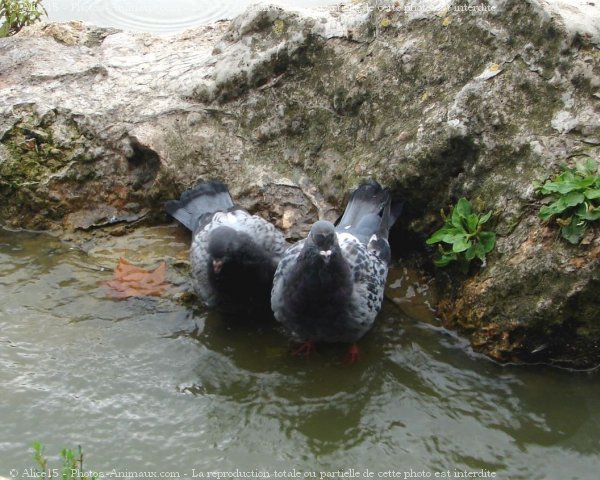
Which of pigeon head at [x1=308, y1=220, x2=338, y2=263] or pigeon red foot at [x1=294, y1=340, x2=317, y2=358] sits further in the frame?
pigeon red foot at [x1=294, y1=340, x2=317, y2=358]

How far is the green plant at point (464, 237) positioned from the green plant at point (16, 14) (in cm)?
418

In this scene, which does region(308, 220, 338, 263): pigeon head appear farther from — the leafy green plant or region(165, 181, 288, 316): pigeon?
the leafy green plant

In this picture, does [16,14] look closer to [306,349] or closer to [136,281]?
[136,281]

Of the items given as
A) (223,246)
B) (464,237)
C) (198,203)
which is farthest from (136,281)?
(464,237)

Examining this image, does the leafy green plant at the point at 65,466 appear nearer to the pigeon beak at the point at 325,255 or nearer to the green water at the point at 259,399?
the green water at the point at 259,399

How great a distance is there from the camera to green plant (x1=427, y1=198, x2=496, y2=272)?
4.73 metres

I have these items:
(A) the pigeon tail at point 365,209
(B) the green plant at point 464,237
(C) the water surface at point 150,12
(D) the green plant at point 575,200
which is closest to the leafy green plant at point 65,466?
(A) the pigeon tail at point 365,209

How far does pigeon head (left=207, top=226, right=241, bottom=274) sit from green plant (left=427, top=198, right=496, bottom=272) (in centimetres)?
122

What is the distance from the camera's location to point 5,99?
5930 millimetres

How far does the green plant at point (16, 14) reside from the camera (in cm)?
675

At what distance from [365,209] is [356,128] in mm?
685

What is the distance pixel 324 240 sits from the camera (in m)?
4.49

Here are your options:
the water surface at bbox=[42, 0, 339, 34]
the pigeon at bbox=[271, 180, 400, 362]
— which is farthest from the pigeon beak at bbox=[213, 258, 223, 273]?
the water surface at bbox=[42, 0, 339, 34]

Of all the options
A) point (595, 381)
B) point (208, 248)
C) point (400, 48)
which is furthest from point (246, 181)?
point (595, 381)
